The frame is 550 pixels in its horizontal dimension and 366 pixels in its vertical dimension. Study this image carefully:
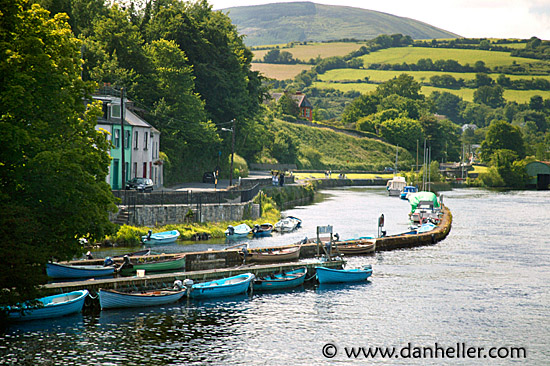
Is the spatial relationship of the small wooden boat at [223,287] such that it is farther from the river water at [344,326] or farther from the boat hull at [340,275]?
the boat hull at [340,275]

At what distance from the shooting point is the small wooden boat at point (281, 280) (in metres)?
41.8

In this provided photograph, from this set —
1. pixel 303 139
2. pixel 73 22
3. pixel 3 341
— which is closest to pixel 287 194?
pixel 73 22

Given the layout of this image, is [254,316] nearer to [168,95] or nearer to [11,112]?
[11,112]

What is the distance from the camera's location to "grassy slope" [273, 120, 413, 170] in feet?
589

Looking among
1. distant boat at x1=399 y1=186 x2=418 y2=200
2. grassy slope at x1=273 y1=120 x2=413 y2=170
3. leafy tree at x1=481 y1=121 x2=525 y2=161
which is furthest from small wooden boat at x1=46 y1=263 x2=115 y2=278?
leafy tree at x1=481 y1=121 x2=525 y2=161

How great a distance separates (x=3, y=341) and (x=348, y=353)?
51.0 feet

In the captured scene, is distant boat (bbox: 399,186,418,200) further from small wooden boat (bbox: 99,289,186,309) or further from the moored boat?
small wooden boat (bbox: 99,289,186,309)

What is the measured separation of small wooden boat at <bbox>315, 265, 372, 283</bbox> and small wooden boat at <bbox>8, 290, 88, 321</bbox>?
54.1 feet

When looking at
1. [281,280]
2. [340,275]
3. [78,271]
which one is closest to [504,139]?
[340,275]

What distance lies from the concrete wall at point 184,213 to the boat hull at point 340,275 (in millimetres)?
19089

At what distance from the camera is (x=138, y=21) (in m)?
98.2

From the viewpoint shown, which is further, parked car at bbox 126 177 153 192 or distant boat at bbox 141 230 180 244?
parked car at bbox 126 177 153 192

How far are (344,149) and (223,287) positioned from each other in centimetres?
15149

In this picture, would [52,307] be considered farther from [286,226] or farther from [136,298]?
[286,226]
